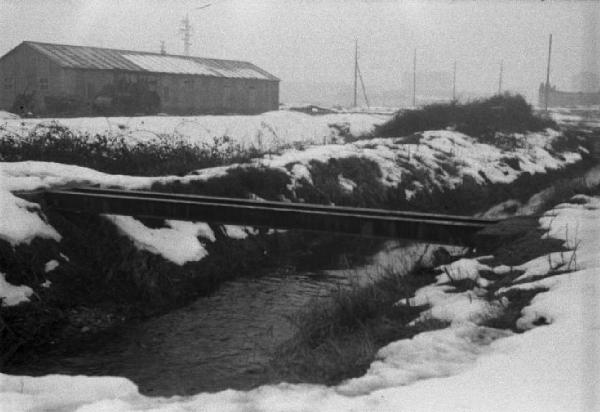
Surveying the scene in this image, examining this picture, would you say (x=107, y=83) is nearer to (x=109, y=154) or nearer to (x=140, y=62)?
(x=140, y=62)

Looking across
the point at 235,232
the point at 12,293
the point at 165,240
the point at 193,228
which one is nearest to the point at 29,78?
the point at 235,232

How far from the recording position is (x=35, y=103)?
31.5 meters

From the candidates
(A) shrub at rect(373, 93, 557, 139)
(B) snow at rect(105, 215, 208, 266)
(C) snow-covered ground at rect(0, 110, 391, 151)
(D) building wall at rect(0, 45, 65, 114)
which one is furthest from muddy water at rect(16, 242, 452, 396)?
(D) building wall at rect(0, 45, 65, 114)

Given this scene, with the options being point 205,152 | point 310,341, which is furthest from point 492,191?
point 310,341

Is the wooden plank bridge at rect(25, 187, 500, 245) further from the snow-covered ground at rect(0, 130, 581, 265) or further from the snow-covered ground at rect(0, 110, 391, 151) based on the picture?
the snow-covered ground at rect(0, 110, 391, 151)

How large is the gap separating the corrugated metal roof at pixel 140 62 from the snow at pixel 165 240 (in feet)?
80.1

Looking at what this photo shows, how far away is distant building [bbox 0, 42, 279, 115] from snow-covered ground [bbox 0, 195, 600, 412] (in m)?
25.9

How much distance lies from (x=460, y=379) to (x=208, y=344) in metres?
3.64

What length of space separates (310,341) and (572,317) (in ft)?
7.95

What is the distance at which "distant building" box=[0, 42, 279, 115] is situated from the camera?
30.8 meters

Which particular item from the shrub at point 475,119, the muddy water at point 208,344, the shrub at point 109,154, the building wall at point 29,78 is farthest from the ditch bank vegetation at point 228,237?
the building wall at point 29,78

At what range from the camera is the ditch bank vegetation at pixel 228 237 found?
747 centimetres

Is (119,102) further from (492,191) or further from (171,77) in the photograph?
(492,191)

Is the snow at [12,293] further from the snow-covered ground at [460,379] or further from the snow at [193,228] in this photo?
the snow at [193,228]
